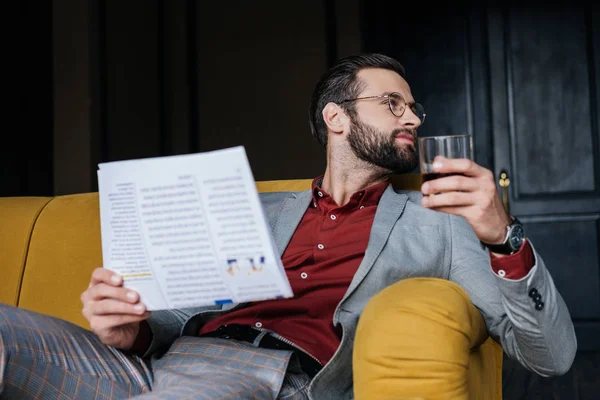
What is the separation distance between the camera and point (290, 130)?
16.4ft

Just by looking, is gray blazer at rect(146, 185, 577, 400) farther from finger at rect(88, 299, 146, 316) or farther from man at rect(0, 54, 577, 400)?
finger at rect(88, 299, 146, 316)

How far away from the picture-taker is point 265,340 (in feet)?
4.99

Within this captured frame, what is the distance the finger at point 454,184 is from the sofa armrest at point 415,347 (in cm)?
22

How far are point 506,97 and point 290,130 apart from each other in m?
1.46

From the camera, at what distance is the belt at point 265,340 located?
1.49 meters

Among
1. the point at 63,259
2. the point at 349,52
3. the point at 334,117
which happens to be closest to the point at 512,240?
the point at 334,117

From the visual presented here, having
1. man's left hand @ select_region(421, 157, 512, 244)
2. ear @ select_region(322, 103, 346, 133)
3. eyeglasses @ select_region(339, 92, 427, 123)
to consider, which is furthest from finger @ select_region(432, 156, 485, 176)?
ear @ select_region(322, 103, 346, 133)

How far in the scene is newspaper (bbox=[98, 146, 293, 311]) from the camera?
1143 mm

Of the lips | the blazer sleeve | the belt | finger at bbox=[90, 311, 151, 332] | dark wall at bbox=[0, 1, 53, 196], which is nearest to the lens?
the blazer sleeve

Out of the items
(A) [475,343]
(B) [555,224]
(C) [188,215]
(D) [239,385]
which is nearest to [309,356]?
(D) [239,385]

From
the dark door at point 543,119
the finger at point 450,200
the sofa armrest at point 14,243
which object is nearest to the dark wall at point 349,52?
the dark door at point 543,119

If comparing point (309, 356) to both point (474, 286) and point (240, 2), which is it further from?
point (240, 2)

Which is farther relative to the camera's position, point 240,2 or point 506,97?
point 240,2

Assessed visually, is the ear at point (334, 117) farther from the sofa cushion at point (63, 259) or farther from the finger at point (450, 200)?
the finger at point (450, 200)
